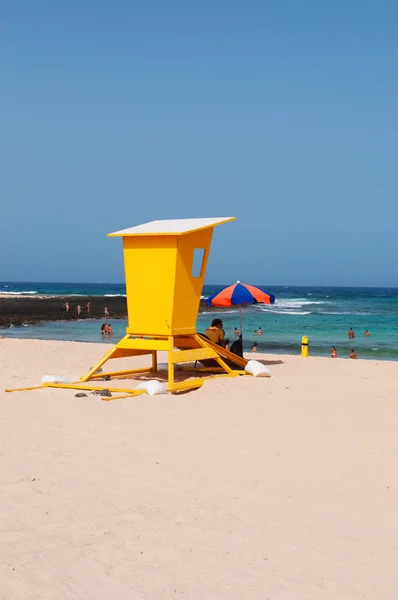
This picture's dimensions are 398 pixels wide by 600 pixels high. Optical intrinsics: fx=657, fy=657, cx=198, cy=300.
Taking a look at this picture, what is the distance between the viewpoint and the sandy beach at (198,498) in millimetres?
3988

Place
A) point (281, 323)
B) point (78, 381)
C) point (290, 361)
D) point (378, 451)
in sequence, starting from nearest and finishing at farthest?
point (378, 451) → point (78, 381) → point (290, 361) → point (281, 323)

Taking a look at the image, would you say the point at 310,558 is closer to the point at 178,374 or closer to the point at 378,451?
the point at 378,451

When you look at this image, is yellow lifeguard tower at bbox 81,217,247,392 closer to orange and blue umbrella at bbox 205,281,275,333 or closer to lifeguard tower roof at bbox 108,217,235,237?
lifeguard tower roof at bbox 108,217,235,237

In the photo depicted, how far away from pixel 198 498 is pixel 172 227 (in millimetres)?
6192

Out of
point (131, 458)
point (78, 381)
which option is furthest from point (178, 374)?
point (131, 458)

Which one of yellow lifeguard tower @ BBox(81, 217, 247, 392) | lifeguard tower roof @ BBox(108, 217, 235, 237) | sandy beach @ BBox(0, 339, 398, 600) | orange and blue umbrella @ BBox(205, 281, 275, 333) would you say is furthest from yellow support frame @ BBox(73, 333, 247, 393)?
lifeguard tower roof @ BBox(108, 217, 235, 237)

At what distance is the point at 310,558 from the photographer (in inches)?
170

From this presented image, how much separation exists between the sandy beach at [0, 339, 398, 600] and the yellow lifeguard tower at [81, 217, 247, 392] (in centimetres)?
121

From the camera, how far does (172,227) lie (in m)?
10.9

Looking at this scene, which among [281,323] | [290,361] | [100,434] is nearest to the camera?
[100,434]

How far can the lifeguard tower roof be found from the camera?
1046cm

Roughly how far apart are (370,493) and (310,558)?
4.87 feet

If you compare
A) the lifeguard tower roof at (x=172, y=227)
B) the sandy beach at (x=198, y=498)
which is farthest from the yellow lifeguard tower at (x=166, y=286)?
the sandy beach at (x=198, y=498)

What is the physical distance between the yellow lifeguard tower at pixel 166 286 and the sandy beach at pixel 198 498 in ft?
3.96
